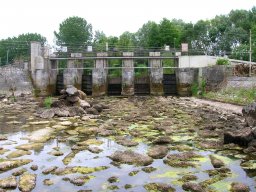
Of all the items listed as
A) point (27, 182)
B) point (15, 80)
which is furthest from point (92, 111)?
point (15, 80)

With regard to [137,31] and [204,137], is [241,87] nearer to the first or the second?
[204,137]

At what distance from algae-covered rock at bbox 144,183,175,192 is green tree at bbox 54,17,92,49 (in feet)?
195

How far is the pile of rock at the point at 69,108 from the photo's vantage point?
15453 mm

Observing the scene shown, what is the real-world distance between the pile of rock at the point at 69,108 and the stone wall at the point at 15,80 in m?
9.11

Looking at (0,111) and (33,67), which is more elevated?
(33,67)

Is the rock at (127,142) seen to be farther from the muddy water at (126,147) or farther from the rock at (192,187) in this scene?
the rock at (192,187)

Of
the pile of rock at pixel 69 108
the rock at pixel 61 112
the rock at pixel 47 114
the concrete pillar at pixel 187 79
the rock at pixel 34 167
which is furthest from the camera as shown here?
the concrete pillar at pixel 187 79

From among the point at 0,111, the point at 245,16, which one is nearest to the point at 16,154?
the point at 0,111

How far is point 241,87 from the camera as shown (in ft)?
67.5

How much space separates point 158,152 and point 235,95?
12443 millimetres

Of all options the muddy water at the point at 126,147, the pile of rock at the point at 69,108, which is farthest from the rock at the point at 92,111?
the muddy water at the point at 126,147

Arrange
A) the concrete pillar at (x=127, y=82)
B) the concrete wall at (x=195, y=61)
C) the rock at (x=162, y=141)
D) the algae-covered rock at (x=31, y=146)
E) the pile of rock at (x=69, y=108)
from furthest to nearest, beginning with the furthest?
the concrete wall at (x=195, y=61), the concrete pillar at (x=127, y=82), the pile of rock at (x=69, y=108), the rock at (x=162, y=141), the algae-covered rock at (x=31, y=146)

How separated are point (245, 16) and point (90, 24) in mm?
29627

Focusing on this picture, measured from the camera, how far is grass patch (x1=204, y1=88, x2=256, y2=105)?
17.9 m
